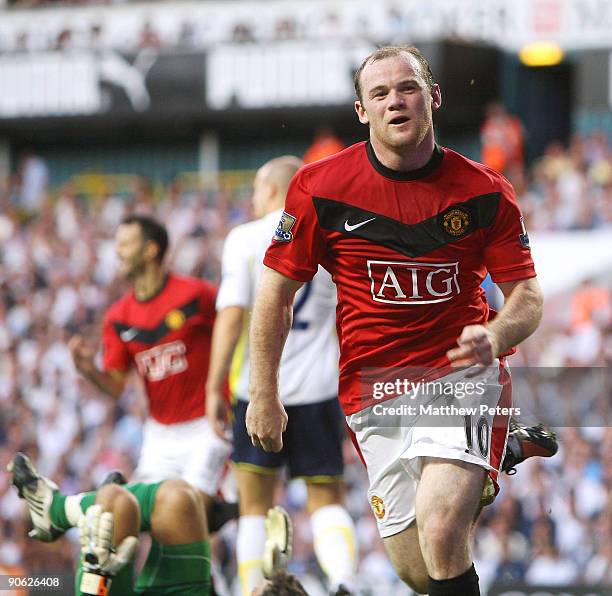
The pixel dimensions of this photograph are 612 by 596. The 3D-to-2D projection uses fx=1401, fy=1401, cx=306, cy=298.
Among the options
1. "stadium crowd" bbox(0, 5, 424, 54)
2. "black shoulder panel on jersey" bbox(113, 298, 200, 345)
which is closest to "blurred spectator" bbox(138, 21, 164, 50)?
"stadium crowd" bbox(0, 5, 424, 54)

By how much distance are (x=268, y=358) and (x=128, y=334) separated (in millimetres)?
3062

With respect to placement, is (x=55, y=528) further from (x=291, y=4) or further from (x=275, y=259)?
(x=291, y=4)

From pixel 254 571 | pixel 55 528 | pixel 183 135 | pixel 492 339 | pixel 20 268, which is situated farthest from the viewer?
pixel 183 135

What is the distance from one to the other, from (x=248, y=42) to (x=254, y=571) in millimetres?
18229

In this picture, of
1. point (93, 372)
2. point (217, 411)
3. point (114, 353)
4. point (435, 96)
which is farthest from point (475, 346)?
point (114, 353)

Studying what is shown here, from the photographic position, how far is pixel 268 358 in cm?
520

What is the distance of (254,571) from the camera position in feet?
23.1

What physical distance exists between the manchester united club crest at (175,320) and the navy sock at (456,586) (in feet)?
11.2

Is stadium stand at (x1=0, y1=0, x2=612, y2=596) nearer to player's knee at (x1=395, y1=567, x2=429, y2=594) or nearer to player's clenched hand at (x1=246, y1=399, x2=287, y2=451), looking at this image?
player's knee at (x1=395, y1=567, x2=429, y2=594)

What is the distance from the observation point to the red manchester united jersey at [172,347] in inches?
316

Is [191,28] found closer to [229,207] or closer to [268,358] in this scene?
[229,207]

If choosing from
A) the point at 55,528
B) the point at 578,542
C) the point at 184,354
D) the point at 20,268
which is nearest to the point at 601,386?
the point at 578,542

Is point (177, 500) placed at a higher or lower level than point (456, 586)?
higher

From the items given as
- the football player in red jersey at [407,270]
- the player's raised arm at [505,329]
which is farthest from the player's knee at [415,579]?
the player's raised arm at [505,329]
